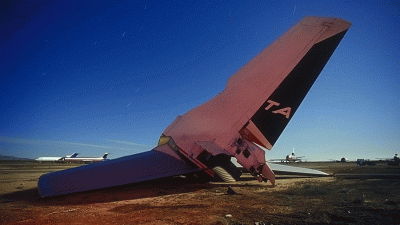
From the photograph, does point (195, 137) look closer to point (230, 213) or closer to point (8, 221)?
point (230, 213)

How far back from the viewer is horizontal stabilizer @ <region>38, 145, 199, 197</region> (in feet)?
18.0

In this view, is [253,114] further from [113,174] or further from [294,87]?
[113,174]

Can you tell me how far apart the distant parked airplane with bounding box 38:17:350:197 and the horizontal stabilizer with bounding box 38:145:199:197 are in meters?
0.03

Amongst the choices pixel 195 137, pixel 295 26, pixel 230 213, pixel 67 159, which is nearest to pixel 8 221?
pixel 230 213

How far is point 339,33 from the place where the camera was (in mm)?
6855

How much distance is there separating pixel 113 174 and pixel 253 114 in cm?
480

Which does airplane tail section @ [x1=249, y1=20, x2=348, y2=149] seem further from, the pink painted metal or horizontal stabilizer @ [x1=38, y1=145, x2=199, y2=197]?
horizontal stabilizer @ [x1=38, y1=145, x2=199, y2=197]

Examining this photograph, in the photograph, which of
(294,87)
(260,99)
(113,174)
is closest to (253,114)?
(260,99)

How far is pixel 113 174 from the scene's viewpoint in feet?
20.1

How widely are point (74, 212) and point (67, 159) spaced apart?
66699 millimetres

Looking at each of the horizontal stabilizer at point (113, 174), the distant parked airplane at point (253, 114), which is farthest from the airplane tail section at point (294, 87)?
the horizontal stabilizer at point (113, 174)

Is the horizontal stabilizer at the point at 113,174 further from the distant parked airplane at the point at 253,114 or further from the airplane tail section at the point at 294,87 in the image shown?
the airplane tail section at the point at 294,87

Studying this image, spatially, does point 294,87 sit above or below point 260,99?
above

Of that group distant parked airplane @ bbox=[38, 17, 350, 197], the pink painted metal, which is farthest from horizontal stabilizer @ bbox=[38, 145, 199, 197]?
the pink painted metal
